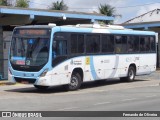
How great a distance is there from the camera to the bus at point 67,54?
1878 cm

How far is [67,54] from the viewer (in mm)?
19562

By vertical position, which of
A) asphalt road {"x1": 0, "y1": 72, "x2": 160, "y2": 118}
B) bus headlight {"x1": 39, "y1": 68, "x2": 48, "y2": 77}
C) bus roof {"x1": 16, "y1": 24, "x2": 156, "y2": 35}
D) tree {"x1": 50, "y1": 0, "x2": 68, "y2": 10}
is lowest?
asphalt road {"x1": 0, "y1": 72, "x2": 160, "y2": 118}

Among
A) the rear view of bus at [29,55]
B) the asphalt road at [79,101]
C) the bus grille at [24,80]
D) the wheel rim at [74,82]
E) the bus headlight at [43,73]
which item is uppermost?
the rear view of bus at [29,55]

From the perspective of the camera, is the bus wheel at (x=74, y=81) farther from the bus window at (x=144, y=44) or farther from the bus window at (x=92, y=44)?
the bus window at (x=144, y=44)

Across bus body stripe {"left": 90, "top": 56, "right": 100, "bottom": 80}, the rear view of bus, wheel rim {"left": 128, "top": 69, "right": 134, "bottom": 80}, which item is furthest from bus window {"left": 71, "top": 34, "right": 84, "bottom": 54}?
wheel rim {"left": 128, "top": 69, "right": 134, "bottom": 80}

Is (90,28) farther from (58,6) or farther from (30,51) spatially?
(58,6)

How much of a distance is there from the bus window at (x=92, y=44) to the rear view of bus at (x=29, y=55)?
9.03ft

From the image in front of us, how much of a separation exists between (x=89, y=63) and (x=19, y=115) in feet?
30.6

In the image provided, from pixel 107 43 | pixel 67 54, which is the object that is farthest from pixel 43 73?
pixel 107 43

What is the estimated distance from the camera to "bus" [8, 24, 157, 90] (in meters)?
18.8

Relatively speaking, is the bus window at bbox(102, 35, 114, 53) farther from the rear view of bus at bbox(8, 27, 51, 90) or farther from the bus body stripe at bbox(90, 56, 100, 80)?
the rear view of bus at bbox(8, 27, 51, 90)

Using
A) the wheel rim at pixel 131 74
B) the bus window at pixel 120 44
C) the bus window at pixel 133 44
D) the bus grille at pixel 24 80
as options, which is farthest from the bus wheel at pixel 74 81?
the wheel rim at pixel 131 74

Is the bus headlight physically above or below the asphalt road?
above

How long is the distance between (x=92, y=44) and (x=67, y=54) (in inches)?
84.8
